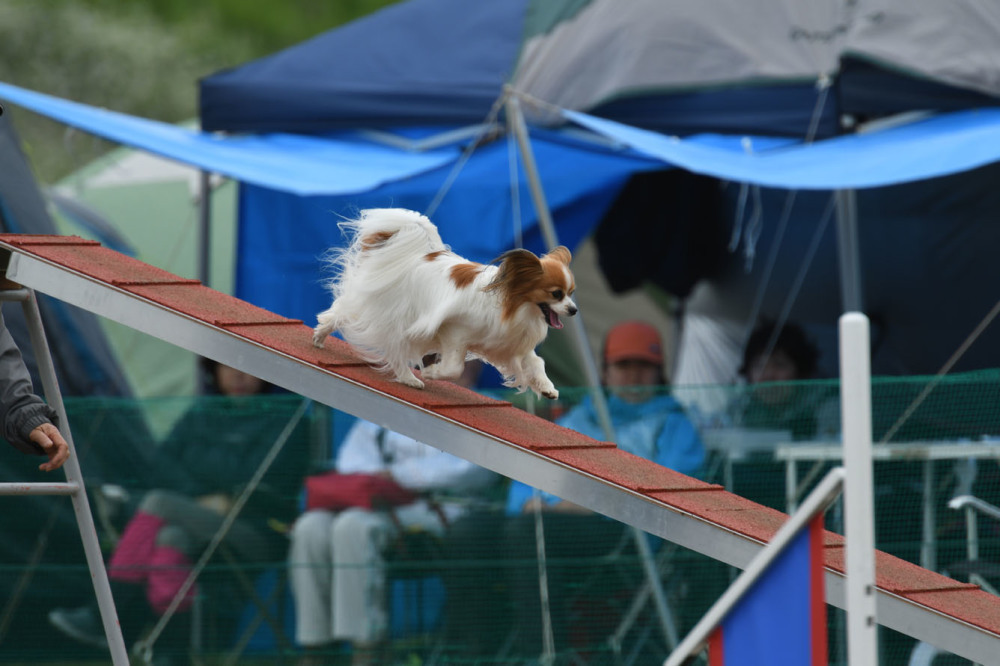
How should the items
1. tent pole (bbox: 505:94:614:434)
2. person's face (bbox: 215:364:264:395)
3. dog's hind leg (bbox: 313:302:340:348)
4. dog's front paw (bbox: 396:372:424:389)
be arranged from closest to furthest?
dog's front paw (bbox: 396:372:424:389)
dog's hind leg (bbox: 313:302:340:348)
tent pole (bbox: 505:94:614:434)
person's face (bbox: 215:364:264:395)

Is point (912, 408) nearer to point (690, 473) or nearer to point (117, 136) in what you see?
point (690, 473)

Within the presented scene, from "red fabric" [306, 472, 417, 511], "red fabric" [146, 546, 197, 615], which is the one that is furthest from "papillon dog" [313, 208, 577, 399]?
"red fabric" [146, 546, 197, 615]

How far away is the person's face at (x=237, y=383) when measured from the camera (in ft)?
22.2

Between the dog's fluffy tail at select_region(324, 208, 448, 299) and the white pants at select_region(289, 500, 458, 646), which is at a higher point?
the dog's fluffy tail at select_region(324, 208, 448, 299)

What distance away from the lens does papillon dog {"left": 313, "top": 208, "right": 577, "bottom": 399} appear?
324cm

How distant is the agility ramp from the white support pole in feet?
2.61

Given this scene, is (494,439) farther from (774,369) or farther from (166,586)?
(774,369)

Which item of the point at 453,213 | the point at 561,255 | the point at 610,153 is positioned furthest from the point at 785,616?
the point at 453,213

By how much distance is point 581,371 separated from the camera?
8133 mm

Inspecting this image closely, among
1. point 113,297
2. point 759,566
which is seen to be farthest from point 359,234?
point 759,566

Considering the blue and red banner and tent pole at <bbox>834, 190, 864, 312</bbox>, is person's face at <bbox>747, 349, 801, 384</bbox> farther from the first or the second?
the blue and red banner

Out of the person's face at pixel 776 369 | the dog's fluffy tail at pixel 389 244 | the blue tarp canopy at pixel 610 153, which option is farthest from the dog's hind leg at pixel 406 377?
the person's face at pixel 776 369

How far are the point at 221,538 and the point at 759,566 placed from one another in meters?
3.44

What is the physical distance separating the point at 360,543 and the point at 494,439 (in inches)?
91.7
